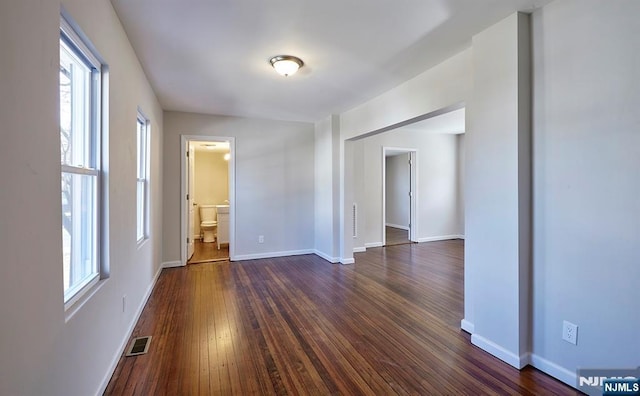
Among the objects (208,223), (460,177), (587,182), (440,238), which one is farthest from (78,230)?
(460,177)

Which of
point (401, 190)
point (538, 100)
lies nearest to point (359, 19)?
point (538, 100)

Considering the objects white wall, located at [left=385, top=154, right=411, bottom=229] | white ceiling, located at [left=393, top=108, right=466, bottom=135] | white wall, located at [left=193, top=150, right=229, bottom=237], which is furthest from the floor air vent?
white wall, located at [left=385, top=154, right=411, bottom=229]

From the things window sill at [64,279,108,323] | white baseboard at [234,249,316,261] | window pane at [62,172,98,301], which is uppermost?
window pane at [62,172,98,301]

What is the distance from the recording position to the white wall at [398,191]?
876 cm

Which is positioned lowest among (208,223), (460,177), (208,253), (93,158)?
(208,253)

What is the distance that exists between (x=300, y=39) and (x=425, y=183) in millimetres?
5325

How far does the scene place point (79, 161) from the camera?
5.73 feet

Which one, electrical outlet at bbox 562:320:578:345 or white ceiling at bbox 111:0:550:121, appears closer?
electrical outlet at bbox 562:320:578:345

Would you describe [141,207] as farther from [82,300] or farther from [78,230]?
[82,300]

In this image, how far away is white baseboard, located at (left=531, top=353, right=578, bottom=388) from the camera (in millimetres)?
1883

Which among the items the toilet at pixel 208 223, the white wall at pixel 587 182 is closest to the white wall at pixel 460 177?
the white wall at pixel 587 182

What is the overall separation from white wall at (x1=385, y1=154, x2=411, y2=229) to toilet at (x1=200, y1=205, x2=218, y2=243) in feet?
17.2

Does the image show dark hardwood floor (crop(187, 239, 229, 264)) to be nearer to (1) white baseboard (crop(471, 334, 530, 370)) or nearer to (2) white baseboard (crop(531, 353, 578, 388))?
(1) white baseboard (crop(471, 334, 530, 370))

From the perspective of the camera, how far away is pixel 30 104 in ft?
3.64
